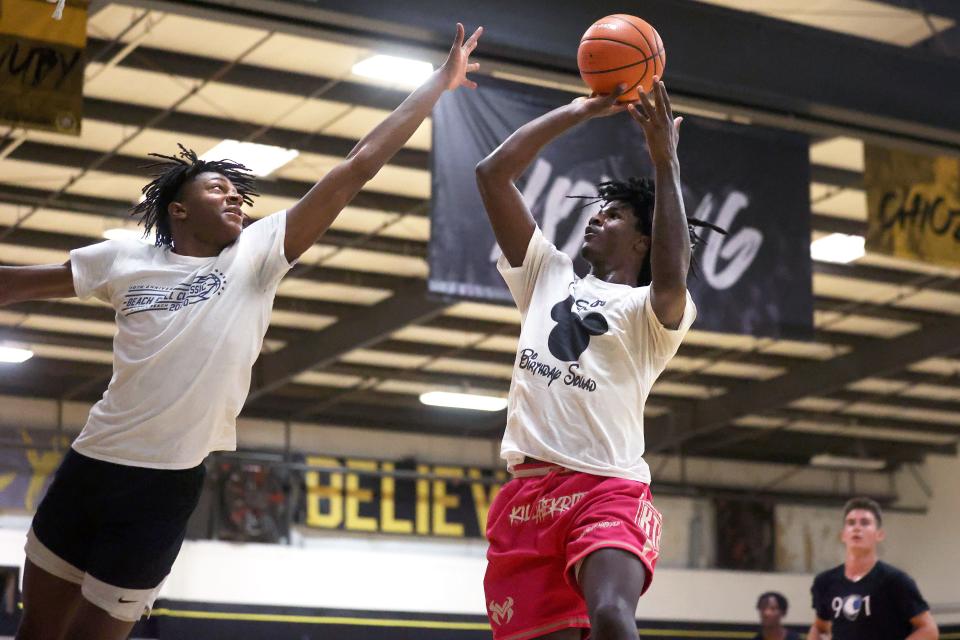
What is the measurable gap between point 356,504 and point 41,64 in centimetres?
1497

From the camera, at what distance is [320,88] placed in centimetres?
1441

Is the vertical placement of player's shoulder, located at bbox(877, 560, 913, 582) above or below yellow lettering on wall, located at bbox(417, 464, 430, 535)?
below

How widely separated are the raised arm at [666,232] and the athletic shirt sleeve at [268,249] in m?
1.19

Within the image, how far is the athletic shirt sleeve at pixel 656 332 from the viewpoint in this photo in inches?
187

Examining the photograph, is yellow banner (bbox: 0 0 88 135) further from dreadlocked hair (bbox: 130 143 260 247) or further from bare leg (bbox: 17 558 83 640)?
bare leg (bbox: 17 558 83 640)

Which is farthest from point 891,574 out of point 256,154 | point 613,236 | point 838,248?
point 838,248

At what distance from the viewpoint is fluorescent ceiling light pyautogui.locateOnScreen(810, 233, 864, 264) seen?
18.3m

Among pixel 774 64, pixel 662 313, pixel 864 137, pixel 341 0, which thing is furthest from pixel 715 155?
pixel 662 313

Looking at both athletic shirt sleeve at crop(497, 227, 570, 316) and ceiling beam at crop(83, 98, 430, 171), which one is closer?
athletic shirt sleeve at crop(497, 227, 570, 316)

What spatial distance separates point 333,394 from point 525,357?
773 inches

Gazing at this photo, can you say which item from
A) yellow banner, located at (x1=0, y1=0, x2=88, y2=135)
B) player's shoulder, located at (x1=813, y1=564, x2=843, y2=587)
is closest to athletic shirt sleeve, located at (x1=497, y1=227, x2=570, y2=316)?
player's shoulder, located at (x1=813, y1=564, x2=843, y2=587)

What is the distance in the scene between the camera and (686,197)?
945cm

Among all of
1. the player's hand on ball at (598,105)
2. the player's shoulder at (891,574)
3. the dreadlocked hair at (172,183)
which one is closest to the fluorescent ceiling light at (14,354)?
the player's shoulder at (891,574)

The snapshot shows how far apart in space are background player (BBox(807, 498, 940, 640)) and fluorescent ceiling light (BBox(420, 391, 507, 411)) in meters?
14.9
